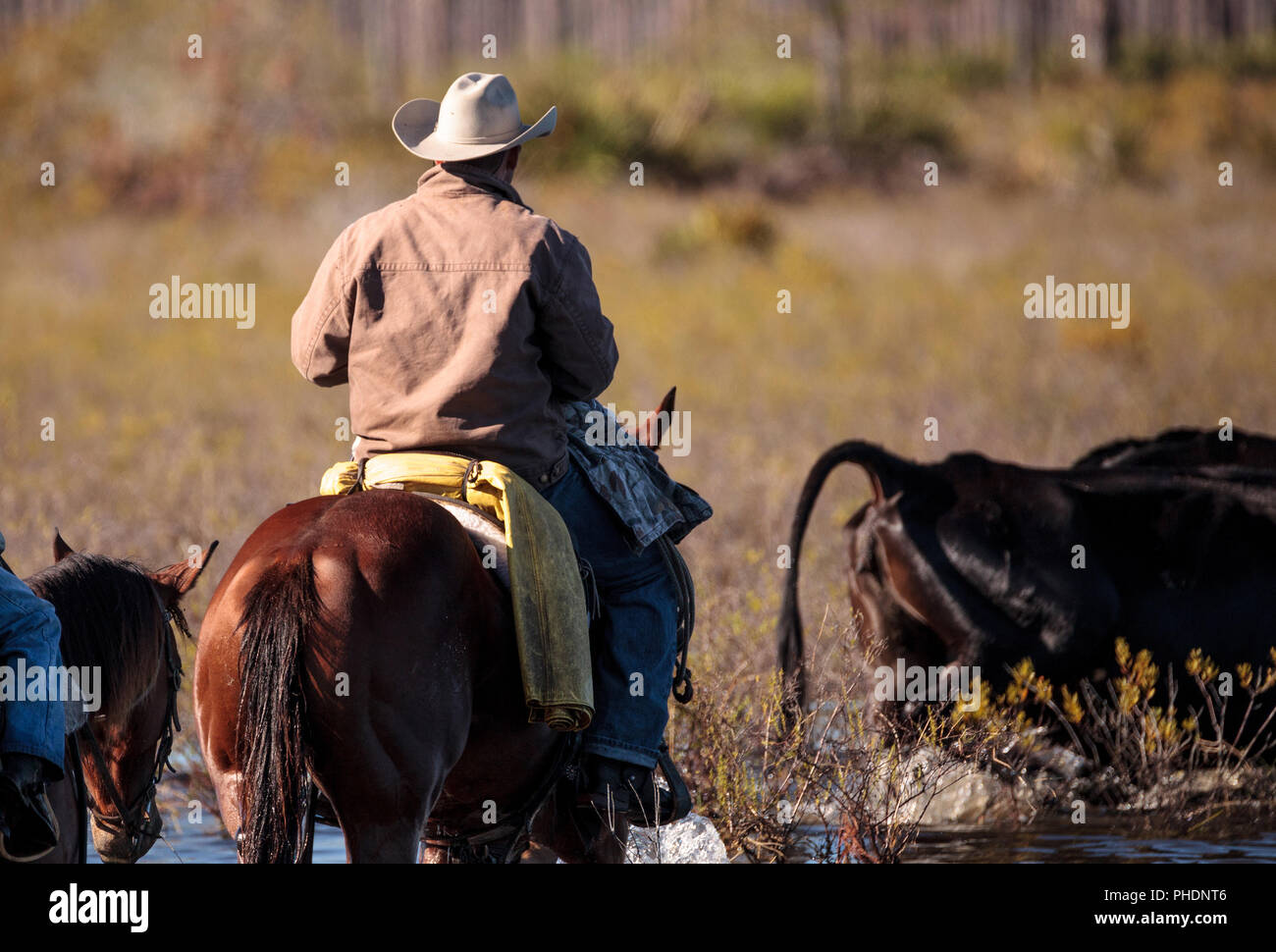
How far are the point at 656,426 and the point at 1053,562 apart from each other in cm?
245

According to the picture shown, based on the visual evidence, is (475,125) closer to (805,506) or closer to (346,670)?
(346,670)

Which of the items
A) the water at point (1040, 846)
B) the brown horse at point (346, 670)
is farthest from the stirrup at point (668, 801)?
the water at point (1040, 846)

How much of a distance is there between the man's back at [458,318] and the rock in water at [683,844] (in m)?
1.91

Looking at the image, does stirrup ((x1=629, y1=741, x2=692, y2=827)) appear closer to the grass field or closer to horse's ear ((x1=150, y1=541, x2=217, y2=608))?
horse's ear ((x1=150, y1=541, x2=217, y2=608))

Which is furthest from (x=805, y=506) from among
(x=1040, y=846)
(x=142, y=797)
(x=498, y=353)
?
(x=142, y=797)

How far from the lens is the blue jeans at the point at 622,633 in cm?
454

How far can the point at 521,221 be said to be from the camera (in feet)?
14.3

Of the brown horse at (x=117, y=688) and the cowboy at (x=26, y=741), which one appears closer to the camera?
the cowboy at (x=26, y=741)

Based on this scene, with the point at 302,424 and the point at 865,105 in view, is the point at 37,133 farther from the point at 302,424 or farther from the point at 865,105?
the point at 302,424

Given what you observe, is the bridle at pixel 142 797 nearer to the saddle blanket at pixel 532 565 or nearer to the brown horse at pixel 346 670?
the brown horse at pixel 346 670

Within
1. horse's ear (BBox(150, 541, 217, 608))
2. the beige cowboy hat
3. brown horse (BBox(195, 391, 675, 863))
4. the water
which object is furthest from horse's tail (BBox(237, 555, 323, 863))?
the water

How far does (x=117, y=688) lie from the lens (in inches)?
164

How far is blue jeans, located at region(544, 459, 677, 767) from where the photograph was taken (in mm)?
4543

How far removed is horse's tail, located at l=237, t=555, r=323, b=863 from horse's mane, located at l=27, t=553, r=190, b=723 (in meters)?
0.56
